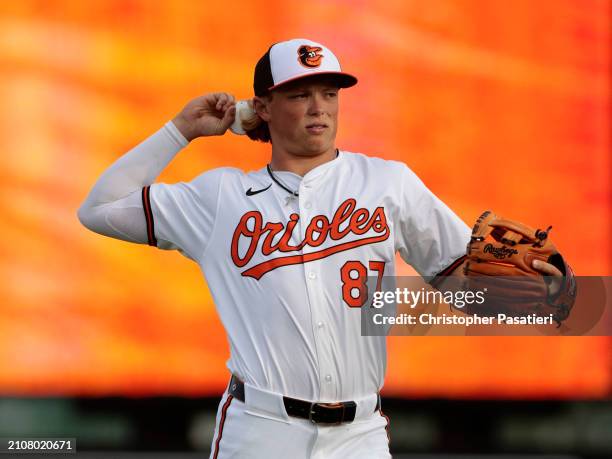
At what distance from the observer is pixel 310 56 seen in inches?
140

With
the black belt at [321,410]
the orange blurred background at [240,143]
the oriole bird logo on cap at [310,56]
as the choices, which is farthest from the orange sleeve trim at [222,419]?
the orange blurred background at [240,143]

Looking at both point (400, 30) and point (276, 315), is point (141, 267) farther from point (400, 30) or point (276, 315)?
point (276, 315)

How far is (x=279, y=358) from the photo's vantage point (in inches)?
132

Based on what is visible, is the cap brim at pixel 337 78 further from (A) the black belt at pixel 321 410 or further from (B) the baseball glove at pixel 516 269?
(A) the black belt at pixel 321 410

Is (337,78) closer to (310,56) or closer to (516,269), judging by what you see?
(310,56)

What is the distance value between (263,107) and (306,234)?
23.4 inches

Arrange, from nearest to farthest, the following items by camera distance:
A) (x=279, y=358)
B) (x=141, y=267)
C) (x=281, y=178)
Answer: (x=279, y=358)
(x=281, y=178)
(x=141, y=267)

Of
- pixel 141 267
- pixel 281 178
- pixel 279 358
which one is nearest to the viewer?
pixel 279 358

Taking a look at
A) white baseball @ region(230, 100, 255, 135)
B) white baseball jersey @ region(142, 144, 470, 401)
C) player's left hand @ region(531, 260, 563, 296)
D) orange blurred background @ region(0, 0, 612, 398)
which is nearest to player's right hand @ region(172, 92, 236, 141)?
white baseball @ region(230, 100, 255, 135)

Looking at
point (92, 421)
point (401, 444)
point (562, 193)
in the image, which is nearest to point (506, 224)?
point (562, 193)

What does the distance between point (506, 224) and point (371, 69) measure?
11.7 ft

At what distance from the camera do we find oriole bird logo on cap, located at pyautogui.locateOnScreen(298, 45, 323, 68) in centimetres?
354

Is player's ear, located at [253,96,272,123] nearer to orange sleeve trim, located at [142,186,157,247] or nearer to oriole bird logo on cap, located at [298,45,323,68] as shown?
oriole bird logo on cap, located at [298,45,323,68]

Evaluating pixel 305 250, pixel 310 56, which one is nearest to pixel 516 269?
pixel 305 250
